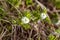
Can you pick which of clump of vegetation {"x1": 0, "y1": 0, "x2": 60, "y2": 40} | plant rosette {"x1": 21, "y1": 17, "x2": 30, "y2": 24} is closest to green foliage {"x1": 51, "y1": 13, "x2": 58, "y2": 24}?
clump of vegetation {"x1": 0, "y1": 0, "x2": 60, "y2": 40}

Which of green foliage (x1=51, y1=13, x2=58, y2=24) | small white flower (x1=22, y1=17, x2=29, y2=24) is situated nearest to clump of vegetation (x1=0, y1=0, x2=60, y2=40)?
small white flower (x1=22, y1=17, x2=29, y2=24)

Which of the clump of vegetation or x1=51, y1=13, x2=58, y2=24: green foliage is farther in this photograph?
x1=51, y1=13, x2=58, y2=24: green foliage

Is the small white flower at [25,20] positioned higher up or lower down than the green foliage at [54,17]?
higher up

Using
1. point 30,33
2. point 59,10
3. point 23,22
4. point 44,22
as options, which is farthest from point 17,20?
point 59,10

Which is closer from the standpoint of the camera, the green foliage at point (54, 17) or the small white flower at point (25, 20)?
the small white flower at point (25, 20)

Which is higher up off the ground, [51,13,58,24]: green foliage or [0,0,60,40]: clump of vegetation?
[0,0,60,40]: clump of vegetation

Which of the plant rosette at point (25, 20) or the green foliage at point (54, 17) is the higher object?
the plant rosette at point (25, 20)

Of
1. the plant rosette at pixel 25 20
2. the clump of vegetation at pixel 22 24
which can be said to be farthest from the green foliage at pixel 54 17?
the plant rosette at pixel 25 20

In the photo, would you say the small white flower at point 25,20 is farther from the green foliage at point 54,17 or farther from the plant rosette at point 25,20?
the green foliage at point 54,17

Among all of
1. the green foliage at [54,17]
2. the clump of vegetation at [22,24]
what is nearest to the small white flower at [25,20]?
the clump of vegetation at [22,24]

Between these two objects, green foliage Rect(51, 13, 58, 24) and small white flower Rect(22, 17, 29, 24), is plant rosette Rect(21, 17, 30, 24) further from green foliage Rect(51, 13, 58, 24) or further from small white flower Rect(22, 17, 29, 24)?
green foliage Rect(51, 13, 58, 24)

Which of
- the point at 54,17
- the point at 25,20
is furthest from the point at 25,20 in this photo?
the point at 54,17

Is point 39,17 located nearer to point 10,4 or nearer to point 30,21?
point 30,21
